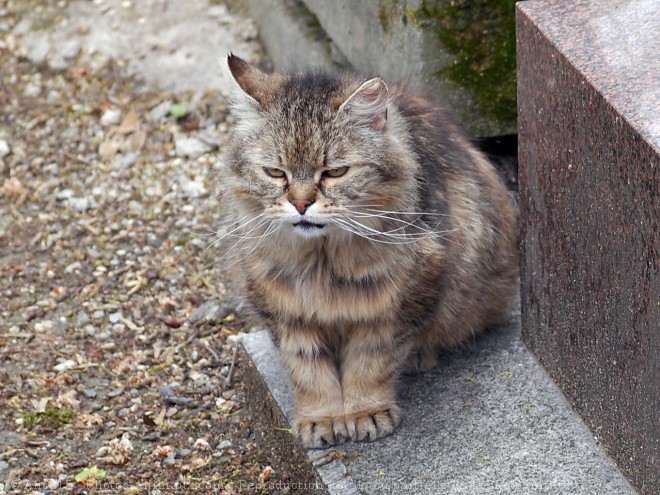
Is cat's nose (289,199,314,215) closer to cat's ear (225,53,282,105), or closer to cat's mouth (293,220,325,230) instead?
cat's mouth (293,220,325,230)

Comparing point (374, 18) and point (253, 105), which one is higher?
point (253, 105)

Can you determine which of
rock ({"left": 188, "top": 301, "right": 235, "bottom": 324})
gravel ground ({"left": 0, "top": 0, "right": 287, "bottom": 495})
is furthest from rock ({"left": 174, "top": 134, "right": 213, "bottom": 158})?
rock ({"left": 188, "top": 301, "right": 235, "bottom": 324})

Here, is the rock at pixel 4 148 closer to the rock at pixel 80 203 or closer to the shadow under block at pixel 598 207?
the rock at pixel 80 203

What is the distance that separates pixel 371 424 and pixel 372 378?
0.49 feet

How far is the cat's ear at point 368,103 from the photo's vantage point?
2949 millimetres

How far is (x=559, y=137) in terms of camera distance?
303 cm

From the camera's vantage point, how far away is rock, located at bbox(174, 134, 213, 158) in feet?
18.0

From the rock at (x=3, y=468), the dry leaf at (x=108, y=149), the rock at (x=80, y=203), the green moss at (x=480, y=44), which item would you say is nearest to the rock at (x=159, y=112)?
the dry leaf at (x=108, y=149)

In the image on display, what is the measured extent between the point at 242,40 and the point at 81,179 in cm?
131

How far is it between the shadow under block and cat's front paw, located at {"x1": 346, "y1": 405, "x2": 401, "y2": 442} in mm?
556

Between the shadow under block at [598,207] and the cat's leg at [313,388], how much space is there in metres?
0.70

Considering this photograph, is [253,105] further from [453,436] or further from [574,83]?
[453,436]

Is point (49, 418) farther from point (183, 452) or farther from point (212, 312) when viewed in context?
point (212, 312)

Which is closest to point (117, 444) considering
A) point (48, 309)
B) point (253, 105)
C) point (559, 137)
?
point (48, 309)
